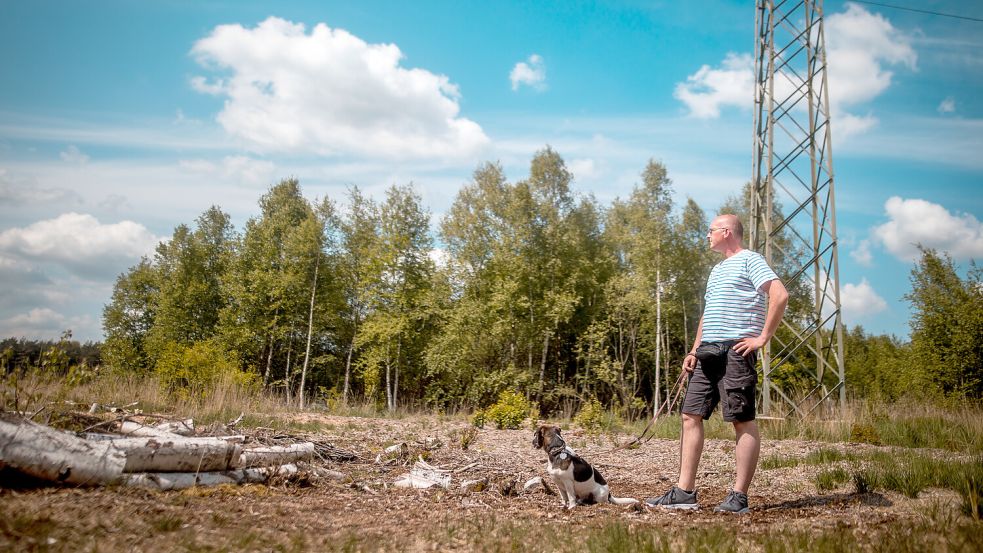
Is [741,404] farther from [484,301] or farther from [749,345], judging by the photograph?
[484,301]

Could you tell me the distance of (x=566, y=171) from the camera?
27.5 metres

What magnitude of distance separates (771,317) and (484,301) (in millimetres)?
21282

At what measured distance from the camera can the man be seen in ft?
13.0


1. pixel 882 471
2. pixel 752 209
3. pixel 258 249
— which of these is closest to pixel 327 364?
pixel 258 249

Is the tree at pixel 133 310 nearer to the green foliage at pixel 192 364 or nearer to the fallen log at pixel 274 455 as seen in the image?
the green foliage at pixel 192 364

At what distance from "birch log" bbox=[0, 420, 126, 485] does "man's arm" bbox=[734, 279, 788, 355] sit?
453 cm

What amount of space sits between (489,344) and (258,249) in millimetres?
13874

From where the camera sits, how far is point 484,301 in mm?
25016

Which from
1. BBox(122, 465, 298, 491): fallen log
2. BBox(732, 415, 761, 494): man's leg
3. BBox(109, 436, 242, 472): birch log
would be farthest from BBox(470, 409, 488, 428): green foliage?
BBox(732, 415, 761, 494): man's leg

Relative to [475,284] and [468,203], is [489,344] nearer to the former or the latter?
[475,284]

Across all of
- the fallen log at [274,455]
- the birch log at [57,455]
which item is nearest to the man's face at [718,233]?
the fallen log at [274,455]

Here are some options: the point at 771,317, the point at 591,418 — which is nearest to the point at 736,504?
the point at 771,317

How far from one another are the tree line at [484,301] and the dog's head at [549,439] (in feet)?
56.6

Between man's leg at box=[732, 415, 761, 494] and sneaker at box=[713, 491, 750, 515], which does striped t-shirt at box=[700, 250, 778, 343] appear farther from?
sneaker at box=[713, 491, 750, 515]
